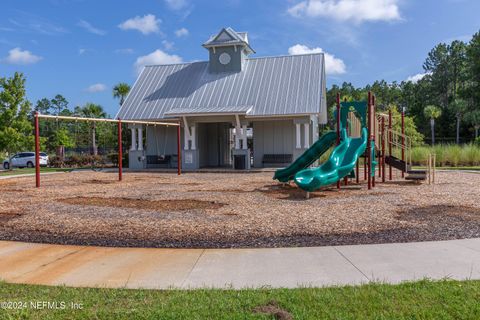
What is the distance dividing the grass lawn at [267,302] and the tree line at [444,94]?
44.9 m

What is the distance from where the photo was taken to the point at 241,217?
870 cm

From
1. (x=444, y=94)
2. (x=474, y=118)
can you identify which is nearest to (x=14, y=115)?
(x=474, y=118)

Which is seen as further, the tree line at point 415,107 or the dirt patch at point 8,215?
the tree line at point 415,107

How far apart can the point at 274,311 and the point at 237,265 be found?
5.34 ft

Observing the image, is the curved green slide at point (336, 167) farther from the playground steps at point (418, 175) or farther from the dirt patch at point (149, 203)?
the dirt patch at point (149, 203)

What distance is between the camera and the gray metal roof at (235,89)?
24.5 meters

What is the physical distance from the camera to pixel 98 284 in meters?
4.84

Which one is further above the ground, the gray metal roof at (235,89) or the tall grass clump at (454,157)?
the gray metal roof at (235,89)

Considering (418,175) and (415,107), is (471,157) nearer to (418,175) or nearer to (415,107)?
(418,175)

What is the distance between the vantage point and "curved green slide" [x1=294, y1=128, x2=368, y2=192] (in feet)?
38.6

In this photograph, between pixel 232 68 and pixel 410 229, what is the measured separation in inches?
882

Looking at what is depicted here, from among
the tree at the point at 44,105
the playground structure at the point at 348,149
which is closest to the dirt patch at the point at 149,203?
the playground structure at the point at 348,149

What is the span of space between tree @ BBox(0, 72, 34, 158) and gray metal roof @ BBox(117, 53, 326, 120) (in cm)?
812

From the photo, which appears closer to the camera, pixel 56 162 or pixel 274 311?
pixel 274 311
